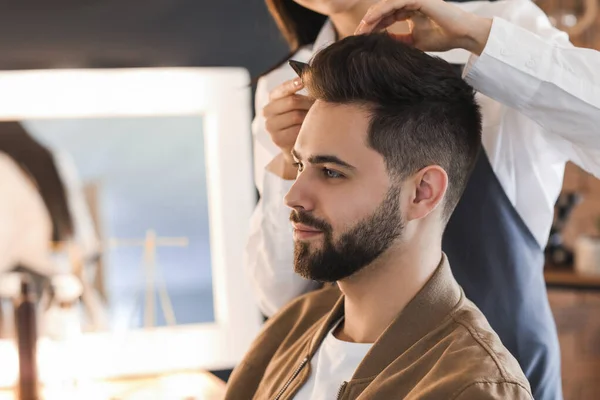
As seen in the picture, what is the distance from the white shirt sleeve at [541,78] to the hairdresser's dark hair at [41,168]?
136 centimetres

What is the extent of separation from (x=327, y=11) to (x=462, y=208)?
509 mm

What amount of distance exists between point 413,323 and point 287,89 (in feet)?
1.81

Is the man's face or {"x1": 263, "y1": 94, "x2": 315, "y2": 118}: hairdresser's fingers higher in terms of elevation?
{"x1": 263, "y1": 94, "x2": 315, "y2": 118}: hairdresser's fingers

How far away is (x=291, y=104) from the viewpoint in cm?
170

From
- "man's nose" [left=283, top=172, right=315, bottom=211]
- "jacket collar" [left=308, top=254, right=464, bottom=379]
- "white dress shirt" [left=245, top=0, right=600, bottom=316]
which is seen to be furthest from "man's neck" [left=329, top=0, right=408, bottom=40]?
"jacket collar" [left=308, top=254, right=464, bottom=379]

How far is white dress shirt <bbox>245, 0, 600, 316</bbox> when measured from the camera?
150 centimetres

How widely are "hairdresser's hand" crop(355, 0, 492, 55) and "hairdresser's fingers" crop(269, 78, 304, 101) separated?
0.55ft

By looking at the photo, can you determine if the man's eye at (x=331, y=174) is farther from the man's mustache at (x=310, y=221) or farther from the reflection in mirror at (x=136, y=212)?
the reflection in mirror at (x=136, y=212)

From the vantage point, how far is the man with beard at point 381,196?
1.43 meters

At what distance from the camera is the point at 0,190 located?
2.41 meters

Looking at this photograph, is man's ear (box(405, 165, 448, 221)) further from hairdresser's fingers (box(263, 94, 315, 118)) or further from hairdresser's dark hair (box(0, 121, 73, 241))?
hairdresser's dark hair (box(0, 121, 73, 241))

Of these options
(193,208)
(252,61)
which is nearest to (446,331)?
(193,208)

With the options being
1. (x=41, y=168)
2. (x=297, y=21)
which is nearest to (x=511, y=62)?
(x=297, y=21)

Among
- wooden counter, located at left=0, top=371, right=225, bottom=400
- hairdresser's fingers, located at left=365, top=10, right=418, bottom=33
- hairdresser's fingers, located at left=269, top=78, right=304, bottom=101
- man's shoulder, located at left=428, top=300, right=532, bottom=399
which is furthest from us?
wooden counter, located at left=0, top=371, right=225, bottom=400
